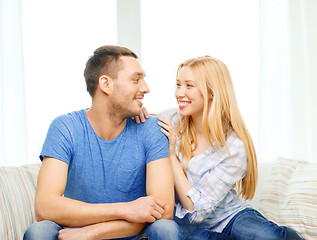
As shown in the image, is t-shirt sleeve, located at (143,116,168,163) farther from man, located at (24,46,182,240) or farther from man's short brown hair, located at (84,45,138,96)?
man's short brown hair, located at (84,45,138,96)

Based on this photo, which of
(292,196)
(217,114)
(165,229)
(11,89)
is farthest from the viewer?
(11,89)

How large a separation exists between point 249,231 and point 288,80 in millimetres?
1748

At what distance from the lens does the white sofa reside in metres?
1.83

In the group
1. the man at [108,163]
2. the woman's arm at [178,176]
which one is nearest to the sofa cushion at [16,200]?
the man at [108,163]

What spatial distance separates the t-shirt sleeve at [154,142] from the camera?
171 centimetres

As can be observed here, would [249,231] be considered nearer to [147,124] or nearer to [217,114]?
[217,114]

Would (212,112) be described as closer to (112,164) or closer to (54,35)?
(112,164)

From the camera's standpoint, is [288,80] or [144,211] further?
[288,80]

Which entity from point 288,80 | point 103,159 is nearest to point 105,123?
point 103,159

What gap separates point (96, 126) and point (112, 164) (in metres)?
0.19

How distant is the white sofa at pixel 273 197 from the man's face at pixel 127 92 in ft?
2.15

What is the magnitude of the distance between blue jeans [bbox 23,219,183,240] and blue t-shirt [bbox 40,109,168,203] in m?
0.26

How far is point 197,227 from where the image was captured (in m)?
1.92

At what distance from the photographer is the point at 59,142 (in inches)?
65.1
